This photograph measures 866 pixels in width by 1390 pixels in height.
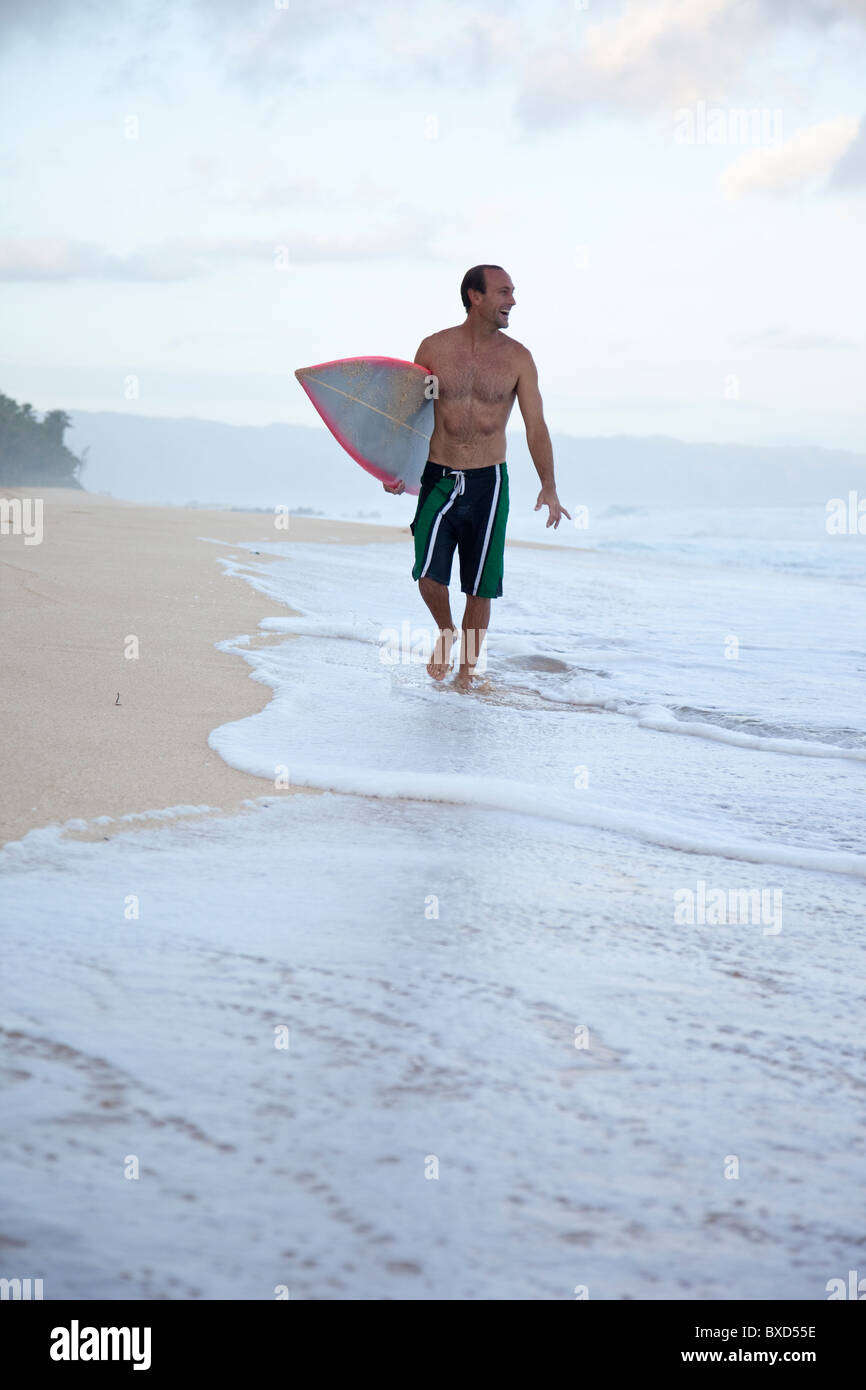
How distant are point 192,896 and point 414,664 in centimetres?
315

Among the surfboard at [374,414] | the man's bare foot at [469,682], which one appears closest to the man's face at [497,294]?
the surfboard at [374,414]

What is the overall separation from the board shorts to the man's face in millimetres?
653

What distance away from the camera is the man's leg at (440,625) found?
182 inches

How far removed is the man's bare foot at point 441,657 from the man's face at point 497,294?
1.36 metres

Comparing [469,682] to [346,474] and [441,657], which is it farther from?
[346,474]

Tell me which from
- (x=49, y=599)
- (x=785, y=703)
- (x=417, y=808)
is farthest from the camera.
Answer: (x=49, y=599)

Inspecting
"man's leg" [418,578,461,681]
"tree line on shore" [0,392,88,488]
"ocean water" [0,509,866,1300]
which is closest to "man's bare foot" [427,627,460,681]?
"man's leg" [418,578,461,681]

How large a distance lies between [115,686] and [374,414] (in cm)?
214

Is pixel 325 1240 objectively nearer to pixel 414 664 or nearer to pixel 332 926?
pixel 332 926

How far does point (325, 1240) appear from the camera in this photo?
1.08 m

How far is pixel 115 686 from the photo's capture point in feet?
12.2

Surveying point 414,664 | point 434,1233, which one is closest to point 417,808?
point 434,1233

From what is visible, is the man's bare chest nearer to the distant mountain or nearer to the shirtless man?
the shirtless man
